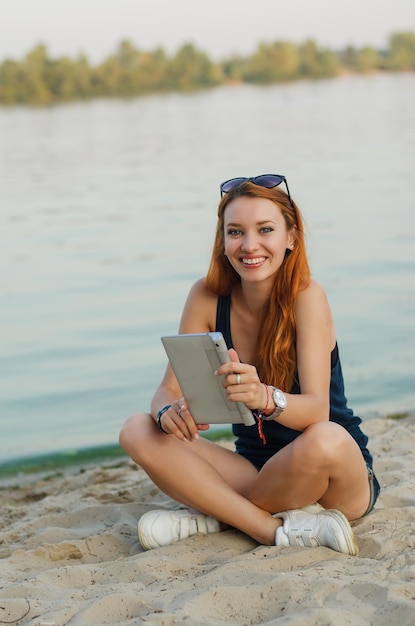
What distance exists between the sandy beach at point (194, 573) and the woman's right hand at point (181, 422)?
0.45 meters

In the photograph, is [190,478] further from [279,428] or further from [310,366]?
[310,366]

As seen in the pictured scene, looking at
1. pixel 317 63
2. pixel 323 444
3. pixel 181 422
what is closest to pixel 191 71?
pixel 317 63

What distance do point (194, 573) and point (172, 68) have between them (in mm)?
97234

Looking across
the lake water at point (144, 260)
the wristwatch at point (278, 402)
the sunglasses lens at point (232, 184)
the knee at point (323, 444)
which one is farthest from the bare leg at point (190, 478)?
the lake water at point (144, 260)

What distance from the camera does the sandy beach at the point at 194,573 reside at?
9.43 feet

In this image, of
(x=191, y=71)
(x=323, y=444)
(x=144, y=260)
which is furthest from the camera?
(x=191, y=71)

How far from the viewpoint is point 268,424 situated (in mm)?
3715

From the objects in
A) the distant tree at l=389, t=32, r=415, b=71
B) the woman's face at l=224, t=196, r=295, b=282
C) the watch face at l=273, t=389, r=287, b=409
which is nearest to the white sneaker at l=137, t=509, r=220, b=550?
the watch face at l=273, t=389, r=287, b=409

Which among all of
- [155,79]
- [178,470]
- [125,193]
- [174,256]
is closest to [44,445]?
[178,470]

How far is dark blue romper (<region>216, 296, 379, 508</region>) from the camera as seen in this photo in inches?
146

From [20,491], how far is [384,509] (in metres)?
2.19

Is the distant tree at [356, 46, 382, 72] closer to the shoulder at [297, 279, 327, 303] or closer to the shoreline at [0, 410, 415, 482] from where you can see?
the shoreline at [0, 410, 415, 482]

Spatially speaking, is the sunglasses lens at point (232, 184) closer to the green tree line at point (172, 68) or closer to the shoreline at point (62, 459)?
the shoreline at point (62, 459)

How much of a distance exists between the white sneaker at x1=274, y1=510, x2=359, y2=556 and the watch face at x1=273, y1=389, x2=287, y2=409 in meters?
0.47
